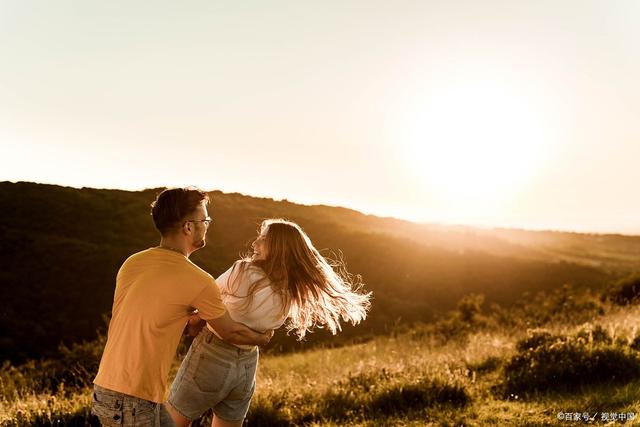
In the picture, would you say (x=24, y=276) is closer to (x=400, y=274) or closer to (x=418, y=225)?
(x=400, y=274)

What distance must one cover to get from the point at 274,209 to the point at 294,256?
42.9 m

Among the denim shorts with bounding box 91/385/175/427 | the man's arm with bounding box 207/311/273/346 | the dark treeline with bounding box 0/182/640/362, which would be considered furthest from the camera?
the dark treeline with bounding box 0/182/640/362

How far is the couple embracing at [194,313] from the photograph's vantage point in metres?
2.89

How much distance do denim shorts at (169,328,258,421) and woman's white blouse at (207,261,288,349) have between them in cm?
12

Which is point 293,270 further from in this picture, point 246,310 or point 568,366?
point 568,366

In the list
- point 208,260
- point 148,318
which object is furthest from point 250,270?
point 208,260

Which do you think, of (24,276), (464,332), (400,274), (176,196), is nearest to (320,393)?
(176,196)

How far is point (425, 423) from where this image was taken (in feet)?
20.0

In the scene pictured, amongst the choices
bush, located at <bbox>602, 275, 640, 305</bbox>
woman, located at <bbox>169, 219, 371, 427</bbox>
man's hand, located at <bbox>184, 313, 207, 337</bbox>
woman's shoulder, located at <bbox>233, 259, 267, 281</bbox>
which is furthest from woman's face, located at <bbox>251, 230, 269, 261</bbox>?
bush, located at <bbox>602, 275, 640, 305</bbox>

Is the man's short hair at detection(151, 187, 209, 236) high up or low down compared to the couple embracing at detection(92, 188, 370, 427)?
up

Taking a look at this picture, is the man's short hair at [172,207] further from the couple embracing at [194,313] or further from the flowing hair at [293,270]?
the flowing hair at [293,270]

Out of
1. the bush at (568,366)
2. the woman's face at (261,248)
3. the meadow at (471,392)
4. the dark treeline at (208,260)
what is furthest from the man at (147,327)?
the dark treeline at (208,260)

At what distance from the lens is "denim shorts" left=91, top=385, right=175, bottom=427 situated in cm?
288

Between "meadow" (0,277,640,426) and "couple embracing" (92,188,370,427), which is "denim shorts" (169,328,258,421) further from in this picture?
"meadow" (0,277,640,426)
